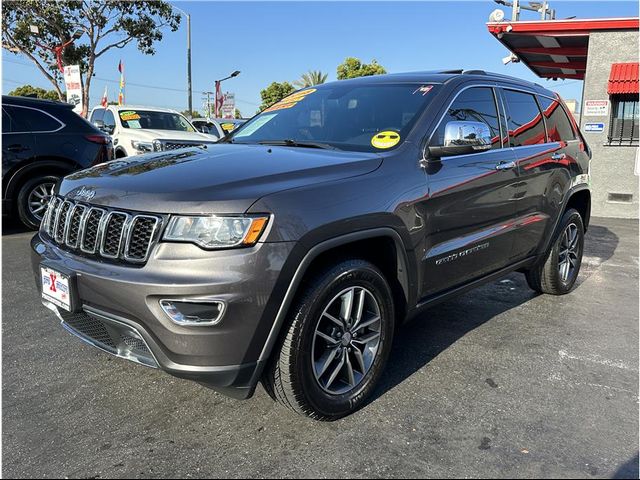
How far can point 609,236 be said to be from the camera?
8.99 meters

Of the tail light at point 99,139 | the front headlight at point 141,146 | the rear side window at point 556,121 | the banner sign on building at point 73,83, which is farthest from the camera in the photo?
the banner sign on building at point 73,83

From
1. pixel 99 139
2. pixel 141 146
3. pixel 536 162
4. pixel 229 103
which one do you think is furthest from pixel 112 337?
pixel 229 103

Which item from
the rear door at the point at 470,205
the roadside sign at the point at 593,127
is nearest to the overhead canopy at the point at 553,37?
the roadside sign at the point at 593,127

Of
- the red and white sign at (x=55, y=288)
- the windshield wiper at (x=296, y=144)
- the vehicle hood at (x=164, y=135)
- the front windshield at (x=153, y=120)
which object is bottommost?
the red and white sign at (x=55, y=288)

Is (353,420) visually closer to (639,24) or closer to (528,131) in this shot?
(528,131)

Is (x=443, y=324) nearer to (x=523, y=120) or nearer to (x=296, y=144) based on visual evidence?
(x=523, y=120)

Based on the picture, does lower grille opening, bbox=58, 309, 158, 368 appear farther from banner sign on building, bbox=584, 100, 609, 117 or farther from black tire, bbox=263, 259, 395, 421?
banner sign on building, bbox=584, 100, 609, 117

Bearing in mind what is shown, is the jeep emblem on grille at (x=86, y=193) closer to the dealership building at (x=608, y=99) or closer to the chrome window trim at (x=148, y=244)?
the chrome window trim at (x=148, y=244)

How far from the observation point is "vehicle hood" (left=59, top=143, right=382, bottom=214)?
88.6 inches

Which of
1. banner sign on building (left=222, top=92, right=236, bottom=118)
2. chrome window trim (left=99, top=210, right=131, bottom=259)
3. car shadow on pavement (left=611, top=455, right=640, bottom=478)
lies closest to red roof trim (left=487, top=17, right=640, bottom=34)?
car shadow on pavement (left=611, top=455, right=640, bottom=478)

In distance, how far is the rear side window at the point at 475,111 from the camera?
3297 millimetres

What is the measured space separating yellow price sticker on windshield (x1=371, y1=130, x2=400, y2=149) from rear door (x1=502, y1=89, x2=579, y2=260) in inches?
51.8

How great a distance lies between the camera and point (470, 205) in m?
3.38

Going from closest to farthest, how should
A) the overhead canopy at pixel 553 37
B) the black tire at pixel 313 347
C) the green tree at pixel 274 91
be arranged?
the black tire at pixel 313 347 < the overhead canopy at pixel 553 37 < the green tree at pixel 274 91
